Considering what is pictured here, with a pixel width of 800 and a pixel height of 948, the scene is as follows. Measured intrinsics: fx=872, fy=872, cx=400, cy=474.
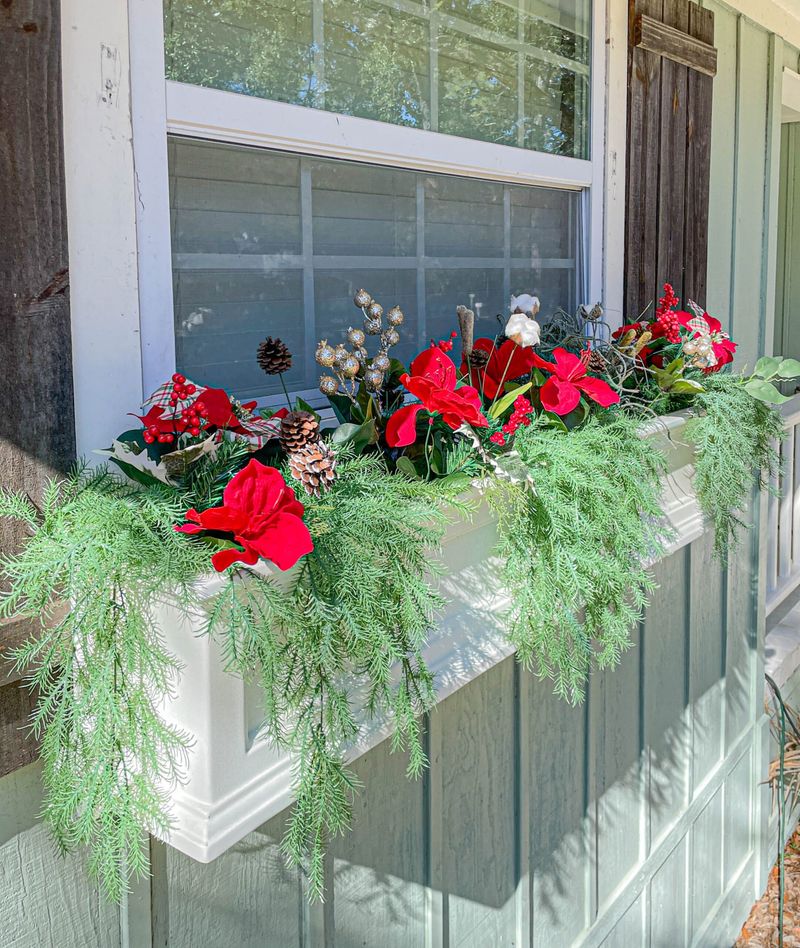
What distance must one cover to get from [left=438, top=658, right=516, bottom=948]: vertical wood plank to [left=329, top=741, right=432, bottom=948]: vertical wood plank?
3.2 inches

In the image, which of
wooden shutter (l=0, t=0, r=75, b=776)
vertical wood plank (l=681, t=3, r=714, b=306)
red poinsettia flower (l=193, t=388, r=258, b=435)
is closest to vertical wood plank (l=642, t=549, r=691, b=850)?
vertical wood plank (l=681, t=3, r=714, b=306)

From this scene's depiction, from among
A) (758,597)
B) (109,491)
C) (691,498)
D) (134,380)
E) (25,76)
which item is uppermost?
(25,76)

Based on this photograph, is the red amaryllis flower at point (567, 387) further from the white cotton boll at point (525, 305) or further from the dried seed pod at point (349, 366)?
the dried seed pod at point (349, 366)

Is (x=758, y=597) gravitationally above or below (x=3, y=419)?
below

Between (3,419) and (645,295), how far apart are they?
1.65 meters

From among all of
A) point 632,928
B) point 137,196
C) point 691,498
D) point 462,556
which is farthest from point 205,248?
point 632,928

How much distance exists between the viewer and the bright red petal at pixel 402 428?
3.73 feet

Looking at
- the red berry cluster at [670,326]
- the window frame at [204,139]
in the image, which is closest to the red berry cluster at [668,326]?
the red berry cluster at [670,326]

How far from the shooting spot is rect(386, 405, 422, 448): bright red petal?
1137 mm

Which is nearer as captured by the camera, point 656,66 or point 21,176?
point 21,176

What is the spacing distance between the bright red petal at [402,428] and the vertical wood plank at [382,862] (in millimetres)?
575

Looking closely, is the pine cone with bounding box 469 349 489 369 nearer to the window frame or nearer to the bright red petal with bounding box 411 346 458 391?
the bright red petal with bounding box 411 346 458 391

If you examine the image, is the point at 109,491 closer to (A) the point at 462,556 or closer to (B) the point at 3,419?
(B) the point at 3,419

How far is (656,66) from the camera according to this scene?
6.96ft
